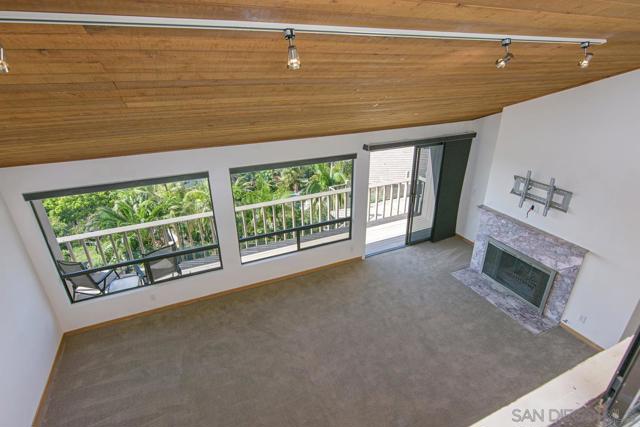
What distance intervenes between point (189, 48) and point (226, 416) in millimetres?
3057

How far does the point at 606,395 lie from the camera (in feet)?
3.83

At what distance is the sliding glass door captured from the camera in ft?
17.9

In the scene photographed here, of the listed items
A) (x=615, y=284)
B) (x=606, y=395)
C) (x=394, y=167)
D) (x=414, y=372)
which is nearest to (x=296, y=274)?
(x=414, y=372)

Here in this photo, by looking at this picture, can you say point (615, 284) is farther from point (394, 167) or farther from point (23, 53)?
point (23, 53)

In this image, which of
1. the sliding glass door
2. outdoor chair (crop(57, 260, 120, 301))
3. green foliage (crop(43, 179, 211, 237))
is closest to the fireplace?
the sliding glass door

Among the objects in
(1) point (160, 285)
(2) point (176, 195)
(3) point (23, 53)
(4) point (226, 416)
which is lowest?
(4) point (226, 416)

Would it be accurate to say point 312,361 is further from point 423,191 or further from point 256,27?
point 423,191

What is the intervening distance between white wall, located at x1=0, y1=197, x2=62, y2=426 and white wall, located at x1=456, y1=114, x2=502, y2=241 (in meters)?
6.07

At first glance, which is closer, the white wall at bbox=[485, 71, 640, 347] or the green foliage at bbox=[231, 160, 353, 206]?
the white wall at bbox=[485, 71, 640, 347]

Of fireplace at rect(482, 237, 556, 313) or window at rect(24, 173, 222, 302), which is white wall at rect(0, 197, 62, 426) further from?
fireplace at rect(482, 237, 556, 313)

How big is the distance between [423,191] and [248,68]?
487 centimetres

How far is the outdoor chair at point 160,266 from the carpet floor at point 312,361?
205mm

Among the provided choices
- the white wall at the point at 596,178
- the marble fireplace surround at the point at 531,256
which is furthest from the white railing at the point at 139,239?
the white wall at the point at 596,178

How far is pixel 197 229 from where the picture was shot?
4.81m
